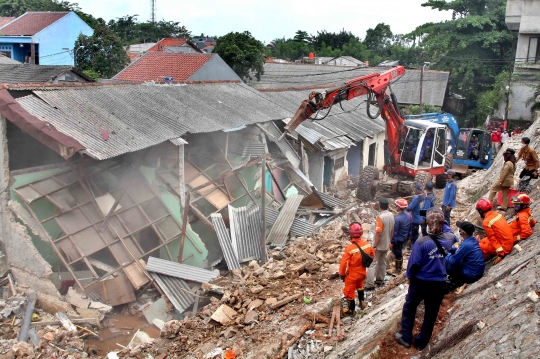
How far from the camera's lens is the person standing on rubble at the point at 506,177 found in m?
9.23

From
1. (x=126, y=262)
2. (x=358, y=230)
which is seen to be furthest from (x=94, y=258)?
(x=358, y=230)

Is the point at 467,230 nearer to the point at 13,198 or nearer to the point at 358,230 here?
the point at 358,230

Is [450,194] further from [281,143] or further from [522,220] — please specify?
[281,143]

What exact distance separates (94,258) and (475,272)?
23.4ft

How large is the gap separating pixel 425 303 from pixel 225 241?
20.6ft

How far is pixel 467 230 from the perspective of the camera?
567cm

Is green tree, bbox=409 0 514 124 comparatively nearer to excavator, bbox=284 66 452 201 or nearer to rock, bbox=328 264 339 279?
excavator, bbox=284 66 452 201

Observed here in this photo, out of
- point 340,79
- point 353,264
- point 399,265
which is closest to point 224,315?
point 353,264

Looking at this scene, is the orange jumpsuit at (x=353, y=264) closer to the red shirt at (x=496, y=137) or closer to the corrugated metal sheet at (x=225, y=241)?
the corrugated metal sheet at (x=225, y=241)

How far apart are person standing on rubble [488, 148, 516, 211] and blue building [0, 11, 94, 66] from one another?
108 ft

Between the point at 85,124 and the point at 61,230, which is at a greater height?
the point at 85,124

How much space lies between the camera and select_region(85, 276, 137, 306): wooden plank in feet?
29.8

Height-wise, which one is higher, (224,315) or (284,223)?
(284,223)

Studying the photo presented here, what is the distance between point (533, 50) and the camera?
31625mm
